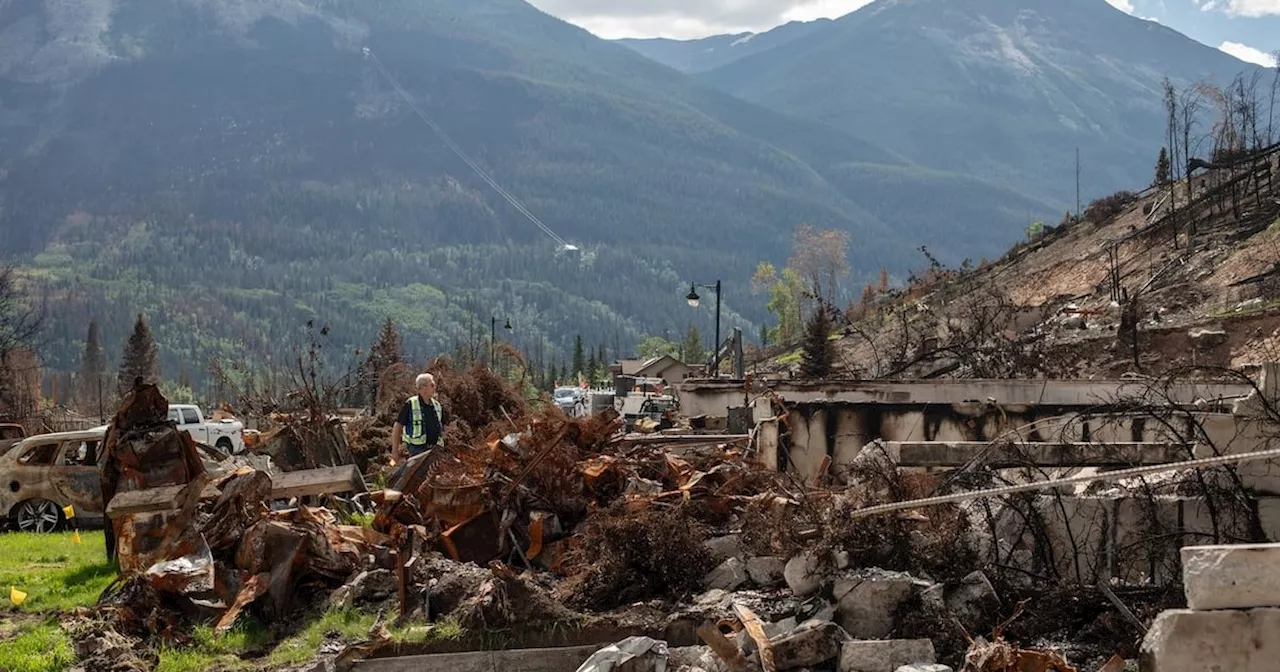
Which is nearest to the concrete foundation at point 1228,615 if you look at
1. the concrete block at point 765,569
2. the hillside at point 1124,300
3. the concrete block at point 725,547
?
the concrete block at point 765,569

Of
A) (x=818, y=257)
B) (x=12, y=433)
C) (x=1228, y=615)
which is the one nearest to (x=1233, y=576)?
(x=1228, y=615)

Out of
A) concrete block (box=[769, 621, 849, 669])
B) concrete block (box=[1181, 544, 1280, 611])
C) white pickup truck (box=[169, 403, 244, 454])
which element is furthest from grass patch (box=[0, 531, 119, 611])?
white pickup truck (box=[169, 403, 244, 454])

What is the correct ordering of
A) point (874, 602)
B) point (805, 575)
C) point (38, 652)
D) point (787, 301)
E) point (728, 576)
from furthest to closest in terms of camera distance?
point (787, 301), point (728, 576), point (38, 652), point (805, 575), point (874, 602)

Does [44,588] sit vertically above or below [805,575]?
below

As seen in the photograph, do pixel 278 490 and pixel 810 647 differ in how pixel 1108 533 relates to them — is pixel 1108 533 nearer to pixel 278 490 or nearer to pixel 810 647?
pixel 810 647

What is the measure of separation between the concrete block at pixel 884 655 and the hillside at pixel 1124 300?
13.4 metres

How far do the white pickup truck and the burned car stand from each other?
10.2m

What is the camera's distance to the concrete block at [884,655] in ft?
27.0

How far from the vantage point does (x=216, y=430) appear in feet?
98.7

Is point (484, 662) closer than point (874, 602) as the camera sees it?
No

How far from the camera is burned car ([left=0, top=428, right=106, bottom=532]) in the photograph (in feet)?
60.6

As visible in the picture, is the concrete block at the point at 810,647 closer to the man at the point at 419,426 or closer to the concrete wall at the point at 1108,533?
the concrete wall at the point at 1108,533

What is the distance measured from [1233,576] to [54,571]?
11654mm

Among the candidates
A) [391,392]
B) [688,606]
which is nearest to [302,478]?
[688,606]
